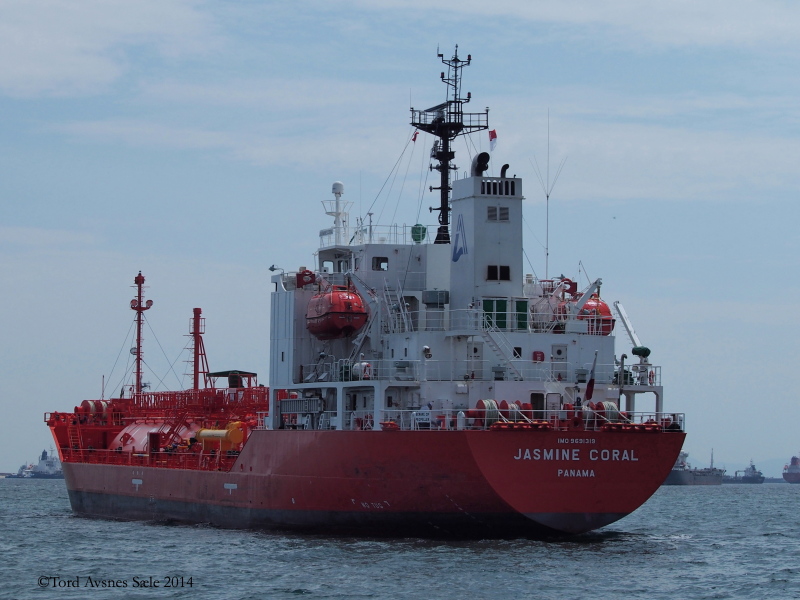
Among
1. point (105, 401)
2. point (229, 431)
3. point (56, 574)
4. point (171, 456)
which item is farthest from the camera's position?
point (105, 401)

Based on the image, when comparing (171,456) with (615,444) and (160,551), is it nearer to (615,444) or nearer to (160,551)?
(160,551)

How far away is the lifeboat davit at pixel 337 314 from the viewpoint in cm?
3606

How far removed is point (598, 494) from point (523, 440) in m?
2.36

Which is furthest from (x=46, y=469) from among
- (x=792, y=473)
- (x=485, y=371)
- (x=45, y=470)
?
(x=485, y=371)

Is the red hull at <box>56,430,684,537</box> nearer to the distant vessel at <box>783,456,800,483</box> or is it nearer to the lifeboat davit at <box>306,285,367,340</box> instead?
the lifeboat davit at <box>306,285,367,340</box>

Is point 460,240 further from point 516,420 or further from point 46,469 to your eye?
point 46,469

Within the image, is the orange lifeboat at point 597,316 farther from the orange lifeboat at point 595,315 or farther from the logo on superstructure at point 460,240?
the logo on superstructure at point 460,240

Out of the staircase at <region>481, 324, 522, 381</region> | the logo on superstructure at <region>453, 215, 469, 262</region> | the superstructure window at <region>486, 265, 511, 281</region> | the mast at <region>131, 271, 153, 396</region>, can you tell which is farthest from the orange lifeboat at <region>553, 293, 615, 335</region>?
the mast at <region>131, 271, 153, 396</region>

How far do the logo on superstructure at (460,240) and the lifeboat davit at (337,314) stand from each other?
9.46 ft

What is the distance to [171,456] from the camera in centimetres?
4378

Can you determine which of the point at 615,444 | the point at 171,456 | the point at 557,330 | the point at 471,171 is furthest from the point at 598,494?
the point at 171,456

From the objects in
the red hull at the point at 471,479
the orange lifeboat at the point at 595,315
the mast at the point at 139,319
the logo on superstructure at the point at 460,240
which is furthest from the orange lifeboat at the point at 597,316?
the mast at the point at 139,319

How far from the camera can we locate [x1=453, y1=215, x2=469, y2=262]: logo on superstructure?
3591cm

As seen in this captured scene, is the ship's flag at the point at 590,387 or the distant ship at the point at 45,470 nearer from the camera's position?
the ship's flag at the point at 590,387
